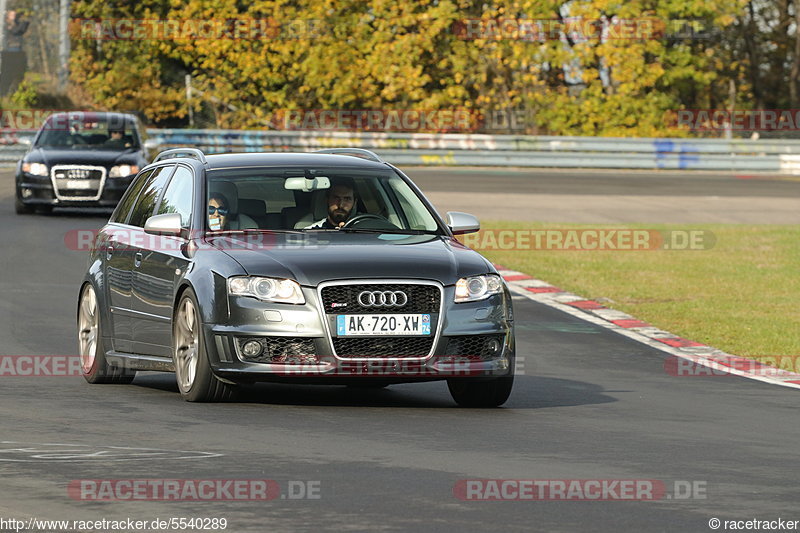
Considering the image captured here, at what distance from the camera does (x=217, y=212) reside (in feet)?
35.6

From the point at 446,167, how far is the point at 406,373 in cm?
3835

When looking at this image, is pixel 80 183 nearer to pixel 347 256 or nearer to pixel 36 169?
pixel 36 169

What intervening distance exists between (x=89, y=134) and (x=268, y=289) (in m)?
19.7

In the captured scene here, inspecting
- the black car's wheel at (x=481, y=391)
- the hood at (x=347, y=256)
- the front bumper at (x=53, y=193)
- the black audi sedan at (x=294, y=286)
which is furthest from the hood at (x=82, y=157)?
the black car's wheel at (x=481, y=391)

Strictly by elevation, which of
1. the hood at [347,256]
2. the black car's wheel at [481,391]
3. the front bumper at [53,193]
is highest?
the hood at [347,256]

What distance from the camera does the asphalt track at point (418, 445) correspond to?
674 centimetres

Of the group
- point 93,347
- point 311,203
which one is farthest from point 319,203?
point 93,347

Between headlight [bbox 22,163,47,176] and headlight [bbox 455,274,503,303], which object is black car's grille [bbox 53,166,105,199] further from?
headlight [bbox 455,274,503,303]

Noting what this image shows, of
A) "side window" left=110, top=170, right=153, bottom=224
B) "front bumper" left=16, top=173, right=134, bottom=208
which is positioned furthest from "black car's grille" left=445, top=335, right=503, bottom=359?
"front bumper" left=16, top=173, right=134, bottom=208

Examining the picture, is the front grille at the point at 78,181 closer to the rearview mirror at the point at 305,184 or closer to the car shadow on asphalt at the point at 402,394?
the car shadow on asphalt at the point at 402,394

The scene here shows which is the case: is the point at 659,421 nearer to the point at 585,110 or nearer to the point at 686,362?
the point at 686,362

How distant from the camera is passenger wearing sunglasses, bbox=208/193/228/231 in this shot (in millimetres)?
10781

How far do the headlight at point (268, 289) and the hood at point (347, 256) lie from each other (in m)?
0.04

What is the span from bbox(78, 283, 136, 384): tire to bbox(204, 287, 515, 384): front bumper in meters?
1.90
